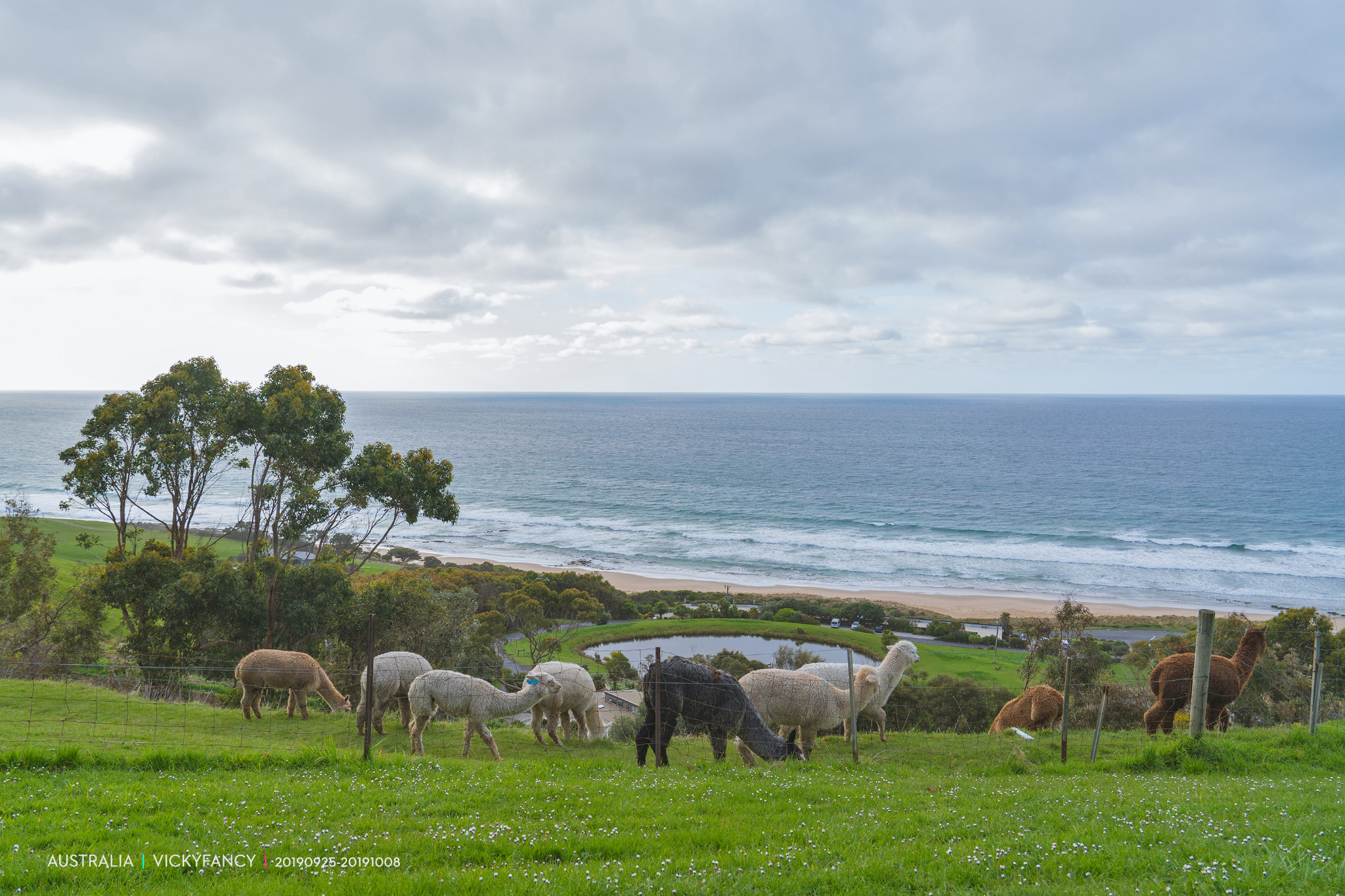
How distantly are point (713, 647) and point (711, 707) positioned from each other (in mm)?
26760

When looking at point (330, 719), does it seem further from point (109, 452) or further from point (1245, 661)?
point (1245, 661)

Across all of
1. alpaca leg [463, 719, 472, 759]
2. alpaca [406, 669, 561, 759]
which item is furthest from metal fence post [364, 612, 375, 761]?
alpaca leg [463, 719, 472, 759]

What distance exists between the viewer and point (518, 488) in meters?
88.4

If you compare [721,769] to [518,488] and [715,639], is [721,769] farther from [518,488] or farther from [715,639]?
[518,488]

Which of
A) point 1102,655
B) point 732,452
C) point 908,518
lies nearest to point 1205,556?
point 908,518

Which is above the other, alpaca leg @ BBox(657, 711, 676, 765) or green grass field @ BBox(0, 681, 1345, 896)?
green grass field @ BBox(0, 681, 1345, 896)

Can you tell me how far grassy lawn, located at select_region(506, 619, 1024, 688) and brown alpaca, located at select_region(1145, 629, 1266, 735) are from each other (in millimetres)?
18250

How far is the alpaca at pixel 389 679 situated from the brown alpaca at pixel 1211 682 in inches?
560

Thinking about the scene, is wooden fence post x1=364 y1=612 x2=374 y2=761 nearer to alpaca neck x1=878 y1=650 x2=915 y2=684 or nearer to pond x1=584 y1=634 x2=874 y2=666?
alpaca neck x1=878 y1=650 x2=915 y2=684

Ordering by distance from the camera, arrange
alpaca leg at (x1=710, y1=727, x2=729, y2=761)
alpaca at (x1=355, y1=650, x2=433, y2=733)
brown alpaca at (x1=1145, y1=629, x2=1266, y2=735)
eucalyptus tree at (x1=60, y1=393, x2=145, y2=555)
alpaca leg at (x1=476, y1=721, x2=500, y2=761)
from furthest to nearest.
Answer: eucalyptus tree at (x1=60, y1=393, x2=145, y2=555)
alpaca at (x1=355, y1=650, x2=433, y2=733)
brown alpaca at (x1=1145, y1=629, x2=1266, y2=735)
alpaca leg at (x1=476, y1=721, x2=500, y2=761)
alpaca leg at (x1=710, y1=727, x2=729, y2=761)

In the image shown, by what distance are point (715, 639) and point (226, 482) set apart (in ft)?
262

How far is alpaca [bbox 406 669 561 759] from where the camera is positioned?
11.3 meters

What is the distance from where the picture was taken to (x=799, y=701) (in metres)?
11.4

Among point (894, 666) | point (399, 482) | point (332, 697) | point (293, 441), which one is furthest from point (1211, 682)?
point (293, 441)
